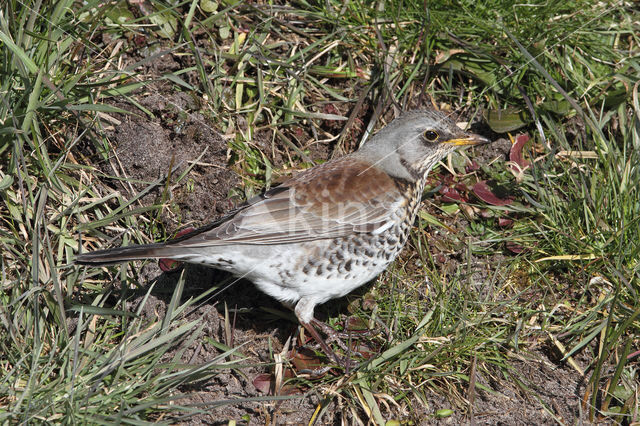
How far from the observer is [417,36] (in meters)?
5.31

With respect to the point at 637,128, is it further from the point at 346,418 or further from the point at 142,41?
the point at 142,41

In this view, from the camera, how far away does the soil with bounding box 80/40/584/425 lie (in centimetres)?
398

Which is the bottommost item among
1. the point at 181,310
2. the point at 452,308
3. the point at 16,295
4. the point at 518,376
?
the point at 518,376

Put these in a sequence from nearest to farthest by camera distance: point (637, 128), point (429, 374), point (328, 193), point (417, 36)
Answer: point (429, 374) < point (328, 193) < point (637, 128) < point (417, 36)

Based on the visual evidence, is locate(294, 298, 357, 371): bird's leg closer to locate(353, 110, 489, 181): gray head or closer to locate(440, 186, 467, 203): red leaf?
locate(353, 110, 489, 181): gray head

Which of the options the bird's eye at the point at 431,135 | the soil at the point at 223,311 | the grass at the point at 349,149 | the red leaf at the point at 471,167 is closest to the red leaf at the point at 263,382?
the soil at the point at 223,311

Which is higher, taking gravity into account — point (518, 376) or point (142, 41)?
point (142, 41)

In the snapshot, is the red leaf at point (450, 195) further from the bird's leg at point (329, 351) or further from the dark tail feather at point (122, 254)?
the dark tail feather at point (122, 254)

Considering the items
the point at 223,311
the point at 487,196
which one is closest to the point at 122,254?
the point at 223,311

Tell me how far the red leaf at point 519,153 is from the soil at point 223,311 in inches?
6.7

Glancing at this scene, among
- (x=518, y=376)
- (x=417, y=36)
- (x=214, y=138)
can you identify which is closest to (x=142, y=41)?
(x=214, y=138)

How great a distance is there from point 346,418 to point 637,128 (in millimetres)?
3008

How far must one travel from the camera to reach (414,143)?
474 centimetres

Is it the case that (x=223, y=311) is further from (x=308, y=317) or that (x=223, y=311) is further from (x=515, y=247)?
(x=515, y=247)
